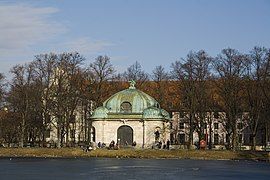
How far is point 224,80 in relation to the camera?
78.2 m

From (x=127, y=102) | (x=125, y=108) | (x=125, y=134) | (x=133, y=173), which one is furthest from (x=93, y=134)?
(x=133, y=173)

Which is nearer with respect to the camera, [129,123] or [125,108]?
[129,123]

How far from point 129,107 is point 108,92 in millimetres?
→ 6643

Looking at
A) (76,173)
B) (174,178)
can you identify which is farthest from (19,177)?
(174,178)

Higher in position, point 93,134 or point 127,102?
point 127,102

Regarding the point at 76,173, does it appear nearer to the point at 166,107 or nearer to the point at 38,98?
the point at 38,98

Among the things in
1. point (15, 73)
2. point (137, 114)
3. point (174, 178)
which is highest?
point (15, 73)

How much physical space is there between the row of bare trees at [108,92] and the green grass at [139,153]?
6.92 metres

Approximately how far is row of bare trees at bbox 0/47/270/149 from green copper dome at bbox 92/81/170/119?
2908 mm

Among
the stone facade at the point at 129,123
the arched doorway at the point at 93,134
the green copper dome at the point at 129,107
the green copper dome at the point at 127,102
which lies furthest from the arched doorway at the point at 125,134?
the arched doorway at the point at 93,134

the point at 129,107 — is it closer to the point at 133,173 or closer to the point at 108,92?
the point at 108,92

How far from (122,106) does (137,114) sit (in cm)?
279

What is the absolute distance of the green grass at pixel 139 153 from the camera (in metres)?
72.1

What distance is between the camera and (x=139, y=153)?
75.6 m
